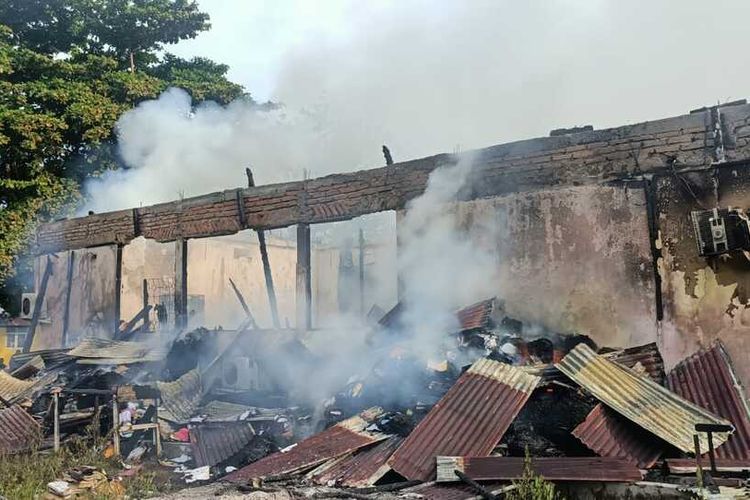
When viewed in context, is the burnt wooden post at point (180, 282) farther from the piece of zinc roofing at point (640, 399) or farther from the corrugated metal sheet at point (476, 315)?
the piece of zinc roofing at point (640, 399)

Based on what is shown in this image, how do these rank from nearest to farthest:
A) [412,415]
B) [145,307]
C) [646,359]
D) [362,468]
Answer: [362,468]
[412,415]
[646,359]
[145,307]

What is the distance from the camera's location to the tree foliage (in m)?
16.5

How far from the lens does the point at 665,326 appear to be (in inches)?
300

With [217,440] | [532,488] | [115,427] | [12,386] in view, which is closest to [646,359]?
[532,488]

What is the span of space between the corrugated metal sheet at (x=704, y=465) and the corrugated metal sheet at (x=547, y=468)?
43 centimetres

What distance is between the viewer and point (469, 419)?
5.99 metres

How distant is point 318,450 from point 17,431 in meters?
Answer: 5.12

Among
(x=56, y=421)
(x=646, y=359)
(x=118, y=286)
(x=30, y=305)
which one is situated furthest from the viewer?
(x=30, y=305)

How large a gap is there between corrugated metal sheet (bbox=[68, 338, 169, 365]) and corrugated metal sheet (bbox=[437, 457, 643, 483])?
7393 mm

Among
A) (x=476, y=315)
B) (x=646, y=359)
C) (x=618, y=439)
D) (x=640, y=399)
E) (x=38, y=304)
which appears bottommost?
(x=618, y=439)

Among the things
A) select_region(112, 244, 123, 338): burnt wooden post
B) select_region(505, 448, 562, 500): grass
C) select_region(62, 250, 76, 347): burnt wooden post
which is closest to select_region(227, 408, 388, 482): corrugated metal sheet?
select_region(505, 448, 562, 500): grass

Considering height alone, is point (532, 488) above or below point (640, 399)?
below

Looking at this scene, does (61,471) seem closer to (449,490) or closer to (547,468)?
(449,490)

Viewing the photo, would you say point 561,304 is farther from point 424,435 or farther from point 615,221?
point 424,435
